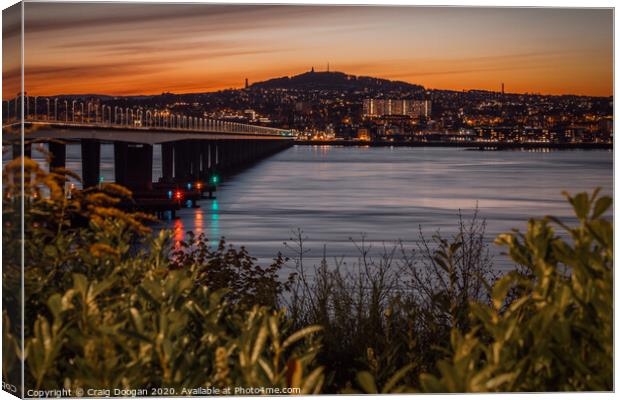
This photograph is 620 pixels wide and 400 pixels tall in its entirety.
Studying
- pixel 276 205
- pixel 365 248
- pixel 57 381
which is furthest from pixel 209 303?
pixel 276 205

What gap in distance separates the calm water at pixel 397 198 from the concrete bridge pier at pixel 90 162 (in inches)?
45.1

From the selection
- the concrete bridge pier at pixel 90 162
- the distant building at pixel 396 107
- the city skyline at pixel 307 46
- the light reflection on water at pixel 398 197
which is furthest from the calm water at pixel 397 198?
the concrete bridge pier at pixel 90 162

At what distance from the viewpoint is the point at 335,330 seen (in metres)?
7.82

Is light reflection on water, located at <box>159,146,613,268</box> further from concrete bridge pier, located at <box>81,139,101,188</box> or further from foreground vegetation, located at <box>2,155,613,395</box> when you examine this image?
concrete bridge pier, located at <box>81,139,101,188</box>

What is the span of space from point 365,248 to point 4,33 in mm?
3659

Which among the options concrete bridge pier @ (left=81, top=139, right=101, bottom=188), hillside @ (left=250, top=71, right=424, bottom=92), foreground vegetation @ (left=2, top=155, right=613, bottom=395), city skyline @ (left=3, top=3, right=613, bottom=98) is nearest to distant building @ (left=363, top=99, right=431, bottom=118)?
hillside @ (left=250, top=71, right=424, bottom=92)

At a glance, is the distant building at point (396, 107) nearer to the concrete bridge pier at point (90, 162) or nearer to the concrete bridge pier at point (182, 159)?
the concrete bridge pier at point (90, 162)

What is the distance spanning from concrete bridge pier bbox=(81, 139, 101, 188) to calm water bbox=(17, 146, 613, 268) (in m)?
1.15

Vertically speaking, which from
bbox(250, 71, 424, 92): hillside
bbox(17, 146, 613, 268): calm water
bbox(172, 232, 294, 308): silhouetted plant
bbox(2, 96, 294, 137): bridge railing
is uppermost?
bbox(250, 71, 424, 92): hillside

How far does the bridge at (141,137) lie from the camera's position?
9.35 meters

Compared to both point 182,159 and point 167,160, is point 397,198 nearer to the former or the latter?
point 167,160

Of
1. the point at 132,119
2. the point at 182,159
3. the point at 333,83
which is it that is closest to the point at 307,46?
the point at 333,83

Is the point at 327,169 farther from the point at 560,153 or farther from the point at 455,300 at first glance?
the point at 455,300

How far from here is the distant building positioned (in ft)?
30.0
